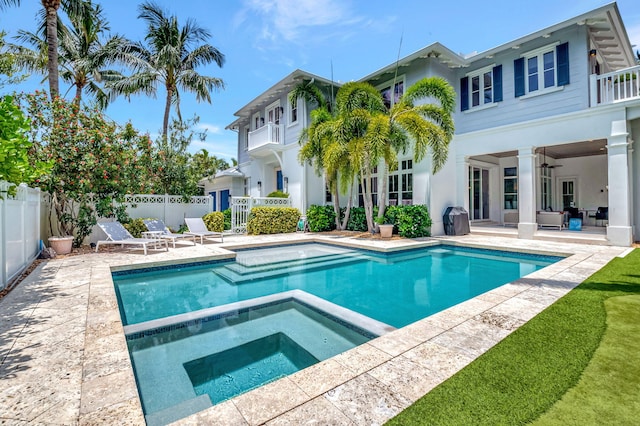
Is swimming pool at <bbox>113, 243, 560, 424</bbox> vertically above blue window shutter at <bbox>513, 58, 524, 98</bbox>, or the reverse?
blue window shutter at <bbox>513, 58, 524, 98</bbox>

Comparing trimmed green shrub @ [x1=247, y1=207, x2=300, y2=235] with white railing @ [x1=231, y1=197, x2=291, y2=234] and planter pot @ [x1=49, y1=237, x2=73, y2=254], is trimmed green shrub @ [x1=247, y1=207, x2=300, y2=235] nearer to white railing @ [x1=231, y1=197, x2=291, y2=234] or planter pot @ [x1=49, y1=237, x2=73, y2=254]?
white railing @ [x1=231, y1=197, x2=291, y2=234]

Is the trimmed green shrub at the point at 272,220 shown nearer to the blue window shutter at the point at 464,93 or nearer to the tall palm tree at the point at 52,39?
the tall palm tree at the point at 52,39

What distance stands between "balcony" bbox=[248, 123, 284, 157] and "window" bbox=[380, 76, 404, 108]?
558cm

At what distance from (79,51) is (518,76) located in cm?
2150

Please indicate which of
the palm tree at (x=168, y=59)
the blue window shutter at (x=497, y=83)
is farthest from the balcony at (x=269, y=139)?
the blue window shutter at (x=497, y=83)

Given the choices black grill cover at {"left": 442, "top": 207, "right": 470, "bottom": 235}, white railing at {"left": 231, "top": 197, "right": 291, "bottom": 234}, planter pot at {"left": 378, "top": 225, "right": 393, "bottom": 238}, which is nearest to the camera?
planter pot at {"left": 378, "top": 225, "right": 393, "bottom": 238}

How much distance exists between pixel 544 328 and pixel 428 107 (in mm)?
9567

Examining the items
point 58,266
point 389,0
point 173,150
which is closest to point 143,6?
point 173,150

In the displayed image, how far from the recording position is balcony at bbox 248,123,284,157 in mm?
16203

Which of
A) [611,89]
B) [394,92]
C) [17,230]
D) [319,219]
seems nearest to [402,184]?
[319,219]

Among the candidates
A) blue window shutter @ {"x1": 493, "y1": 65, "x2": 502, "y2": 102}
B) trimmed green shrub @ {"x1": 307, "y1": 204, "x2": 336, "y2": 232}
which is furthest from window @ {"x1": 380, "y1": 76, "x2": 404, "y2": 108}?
trimmed green shrub @ {"x1": 307, "y1": 204, "x2": 336, "y2": 232}

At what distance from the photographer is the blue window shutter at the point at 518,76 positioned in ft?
40.0

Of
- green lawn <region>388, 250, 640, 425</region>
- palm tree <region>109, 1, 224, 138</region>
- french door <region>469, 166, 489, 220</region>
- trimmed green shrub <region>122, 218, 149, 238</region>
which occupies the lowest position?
green lawn <region>388, 250, 640, 425</region>

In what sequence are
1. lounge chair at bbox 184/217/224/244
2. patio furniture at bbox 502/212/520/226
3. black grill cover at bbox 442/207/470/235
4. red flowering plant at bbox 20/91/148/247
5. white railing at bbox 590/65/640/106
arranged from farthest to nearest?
patio furniture at bbox 502/212/520/226, black grill cover at bbox 442/207/470/235, lounge chair at bbox 184/217/224/244, white railing at bbox 590/65/640/106, red flowering plant at bbox 20/91/148/247
